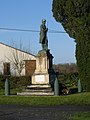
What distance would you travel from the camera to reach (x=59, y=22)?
31141mm

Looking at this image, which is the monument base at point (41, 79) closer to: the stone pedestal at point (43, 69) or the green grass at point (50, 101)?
the stone pedestal at point (43, 69)

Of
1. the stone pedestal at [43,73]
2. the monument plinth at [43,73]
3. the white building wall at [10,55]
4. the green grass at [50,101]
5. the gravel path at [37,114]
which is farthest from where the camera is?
the white building wall at [10,55]

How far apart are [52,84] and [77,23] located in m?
5.56

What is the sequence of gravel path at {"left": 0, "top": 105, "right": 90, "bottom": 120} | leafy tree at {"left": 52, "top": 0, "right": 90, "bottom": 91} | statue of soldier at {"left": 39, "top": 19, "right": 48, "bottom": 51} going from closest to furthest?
1. gravel path at {"left": 0, "top": 105, "right": 90, "bottom": 120}
2. leafy tree at {"left": 52, "top": 0, "right": 90, "bottom": 91}
3. statue of soldier at {"left": 39, "top": 19, "right": 48, "bottom": 51}

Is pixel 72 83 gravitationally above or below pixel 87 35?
below

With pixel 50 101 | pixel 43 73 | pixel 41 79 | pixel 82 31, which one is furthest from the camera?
pixel 41 79

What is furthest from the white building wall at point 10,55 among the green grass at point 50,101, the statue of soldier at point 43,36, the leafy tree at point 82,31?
the green grass at point 50,101

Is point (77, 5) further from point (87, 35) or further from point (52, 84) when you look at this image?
point (52, 84)

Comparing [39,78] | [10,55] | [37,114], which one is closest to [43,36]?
[39,78]

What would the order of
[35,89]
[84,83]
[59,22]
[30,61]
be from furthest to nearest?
[30,61] → [59,22] → [35,89] → [84,83]

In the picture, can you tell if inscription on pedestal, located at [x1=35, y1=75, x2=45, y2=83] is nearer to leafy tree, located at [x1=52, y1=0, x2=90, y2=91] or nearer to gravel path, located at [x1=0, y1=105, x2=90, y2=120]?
leafy tree, located at [x1=52, y1=0, x2=90, y2=91]

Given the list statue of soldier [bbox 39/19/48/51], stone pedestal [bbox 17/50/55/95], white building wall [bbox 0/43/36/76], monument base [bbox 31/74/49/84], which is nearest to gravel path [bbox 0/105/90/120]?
stone pedestal [bbox 17/50/55/95]

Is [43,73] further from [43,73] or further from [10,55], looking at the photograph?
[10,55]

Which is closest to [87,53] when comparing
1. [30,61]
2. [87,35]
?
[87,35]
